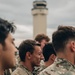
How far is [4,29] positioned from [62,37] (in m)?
0.68

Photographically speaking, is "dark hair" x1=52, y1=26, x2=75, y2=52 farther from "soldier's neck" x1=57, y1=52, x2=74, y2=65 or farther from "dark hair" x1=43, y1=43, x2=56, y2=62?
"dark hair" x1=43, y1=43, x2=56, y2=62

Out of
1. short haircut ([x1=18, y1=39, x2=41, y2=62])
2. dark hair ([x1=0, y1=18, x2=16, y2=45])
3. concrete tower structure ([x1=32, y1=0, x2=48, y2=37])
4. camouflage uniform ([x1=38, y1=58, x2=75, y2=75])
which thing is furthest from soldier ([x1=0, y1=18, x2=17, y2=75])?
concrete tower structure ([x1=32, y1=0, x2=48, y2=37])

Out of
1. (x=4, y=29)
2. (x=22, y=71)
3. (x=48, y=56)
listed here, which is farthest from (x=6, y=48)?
(x=48, y=56)

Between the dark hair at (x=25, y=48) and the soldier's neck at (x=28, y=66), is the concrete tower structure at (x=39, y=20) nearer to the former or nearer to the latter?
the dark hair at (x=25, y=48)

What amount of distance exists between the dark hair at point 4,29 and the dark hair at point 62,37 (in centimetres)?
51

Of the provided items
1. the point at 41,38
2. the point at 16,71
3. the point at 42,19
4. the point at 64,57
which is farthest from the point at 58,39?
the point at 42,19

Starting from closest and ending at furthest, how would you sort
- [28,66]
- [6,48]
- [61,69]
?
[6,48]
[61,69]
[28,66]

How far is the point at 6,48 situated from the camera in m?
2.92

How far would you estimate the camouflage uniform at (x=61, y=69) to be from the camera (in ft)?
10.4

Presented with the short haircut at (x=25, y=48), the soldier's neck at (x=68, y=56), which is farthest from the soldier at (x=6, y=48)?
the short haircut at (x=25, y=48)

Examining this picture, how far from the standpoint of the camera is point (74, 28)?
11.1 feet

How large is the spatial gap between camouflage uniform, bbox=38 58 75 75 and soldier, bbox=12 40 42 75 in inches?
56.3

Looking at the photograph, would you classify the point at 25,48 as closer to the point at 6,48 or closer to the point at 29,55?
the point at 29,55

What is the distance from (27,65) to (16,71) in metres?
0.27
